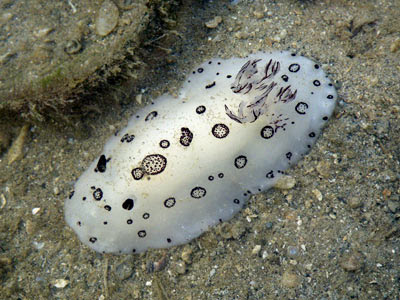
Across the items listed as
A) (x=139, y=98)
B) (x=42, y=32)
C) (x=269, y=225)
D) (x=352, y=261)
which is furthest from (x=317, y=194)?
(x=42, y=32)

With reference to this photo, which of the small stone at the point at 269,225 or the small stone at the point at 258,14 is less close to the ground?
the small stone at the point at 258,14

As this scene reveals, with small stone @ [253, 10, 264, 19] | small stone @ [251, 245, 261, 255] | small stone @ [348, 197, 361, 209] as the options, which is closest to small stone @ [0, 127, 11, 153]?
small stone @ [251, 245, 261, 255]

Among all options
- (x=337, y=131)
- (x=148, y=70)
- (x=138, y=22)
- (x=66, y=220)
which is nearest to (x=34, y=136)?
(x=66, y=220)

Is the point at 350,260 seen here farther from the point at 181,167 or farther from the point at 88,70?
the point at 88,70

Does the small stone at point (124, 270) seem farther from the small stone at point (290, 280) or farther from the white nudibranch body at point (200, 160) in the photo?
the small stone at point (290, 280)

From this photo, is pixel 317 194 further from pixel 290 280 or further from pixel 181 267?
pixel 181 267

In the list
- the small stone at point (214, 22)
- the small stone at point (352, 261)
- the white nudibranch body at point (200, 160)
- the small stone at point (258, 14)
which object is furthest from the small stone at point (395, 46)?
the small stone at point (352, 261)
